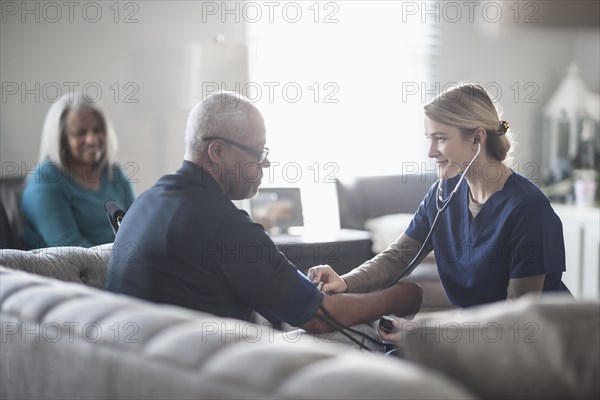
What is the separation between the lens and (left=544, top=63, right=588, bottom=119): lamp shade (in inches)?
207

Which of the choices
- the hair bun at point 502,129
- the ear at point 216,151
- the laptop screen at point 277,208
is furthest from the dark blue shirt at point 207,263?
the laptop screen at point 277,208

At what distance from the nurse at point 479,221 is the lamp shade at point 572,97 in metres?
3.22

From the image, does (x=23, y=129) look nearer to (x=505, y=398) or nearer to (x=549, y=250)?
(x=549, y=250)

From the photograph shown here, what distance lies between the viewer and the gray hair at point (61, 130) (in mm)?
3387

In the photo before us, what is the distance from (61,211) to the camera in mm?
3230

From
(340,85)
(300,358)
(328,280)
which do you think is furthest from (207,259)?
(340,85)

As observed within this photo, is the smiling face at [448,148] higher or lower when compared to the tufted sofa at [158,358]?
higher

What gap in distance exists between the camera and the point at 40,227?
323 cm

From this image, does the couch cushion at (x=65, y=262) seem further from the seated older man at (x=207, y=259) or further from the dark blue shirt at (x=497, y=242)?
the dark blue shirt at (x=497, y=242)

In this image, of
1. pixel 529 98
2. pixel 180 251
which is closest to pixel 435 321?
pixel 180 251

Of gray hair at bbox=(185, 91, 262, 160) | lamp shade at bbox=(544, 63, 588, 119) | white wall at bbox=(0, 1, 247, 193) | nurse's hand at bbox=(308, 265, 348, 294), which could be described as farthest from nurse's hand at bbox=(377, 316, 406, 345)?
lamp shade at bbox=(544, 63, 588, 119)

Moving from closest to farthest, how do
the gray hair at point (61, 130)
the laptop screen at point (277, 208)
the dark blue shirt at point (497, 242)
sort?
1. the dark blue shirt at point (497, 242)
2. the gray hair at point (61, 130)
3. the laptop screen at point (277, 208)

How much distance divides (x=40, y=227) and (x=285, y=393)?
263 cm

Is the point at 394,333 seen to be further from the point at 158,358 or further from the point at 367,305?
the point at 158,358
